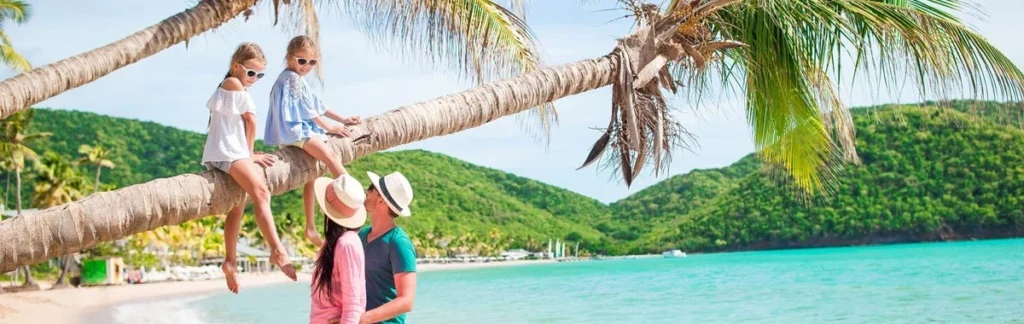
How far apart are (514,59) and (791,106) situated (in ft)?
6.98

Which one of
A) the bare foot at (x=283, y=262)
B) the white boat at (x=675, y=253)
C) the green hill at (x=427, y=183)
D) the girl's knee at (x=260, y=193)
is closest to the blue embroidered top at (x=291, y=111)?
the girl's knee at (x=260, y=193)

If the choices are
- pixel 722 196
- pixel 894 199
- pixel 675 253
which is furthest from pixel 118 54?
pixel 675 253

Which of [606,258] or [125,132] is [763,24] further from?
[606,258]

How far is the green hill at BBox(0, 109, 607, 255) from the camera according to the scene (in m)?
71.8

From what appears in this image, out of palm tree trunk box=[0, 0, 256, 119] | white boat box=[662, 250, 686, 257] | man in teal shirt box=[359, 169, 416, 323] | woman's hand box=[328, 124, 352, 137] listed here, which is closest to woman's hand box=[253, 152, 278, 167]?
woman's hand box=[328, 124, 352, 137]

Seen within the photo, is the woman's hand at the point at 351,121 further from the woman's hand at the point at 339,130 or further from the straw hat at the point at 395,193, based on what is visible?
the straw hat at the point at 395,193

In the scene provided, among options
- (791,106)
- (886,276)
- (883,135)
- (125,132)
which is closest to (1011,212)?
(883,135)

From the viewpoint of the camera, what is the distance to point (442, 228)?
9612 centimetres

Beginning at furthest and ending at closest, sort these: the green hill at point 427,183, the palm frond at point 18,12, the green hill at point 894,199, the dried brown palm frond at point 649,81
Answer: the green hill at point 427,183 → the green hill at point 894,199 → the palm frond at point 18,12 → the dried brown palm frond at point 649,81

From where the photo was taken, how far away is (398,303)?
330 cm

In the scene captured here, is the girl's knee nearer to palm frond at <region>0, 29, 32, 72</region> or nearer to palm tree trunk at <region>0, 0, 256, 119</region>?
palm tree trunk at <region>0, 0, 256, 119</region>

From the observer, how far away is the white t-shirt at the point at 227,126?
3.63 meters

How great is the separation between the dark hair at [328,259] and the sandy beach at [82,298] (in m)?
18.6

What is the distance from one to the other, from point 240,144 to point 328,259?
2.17ft
